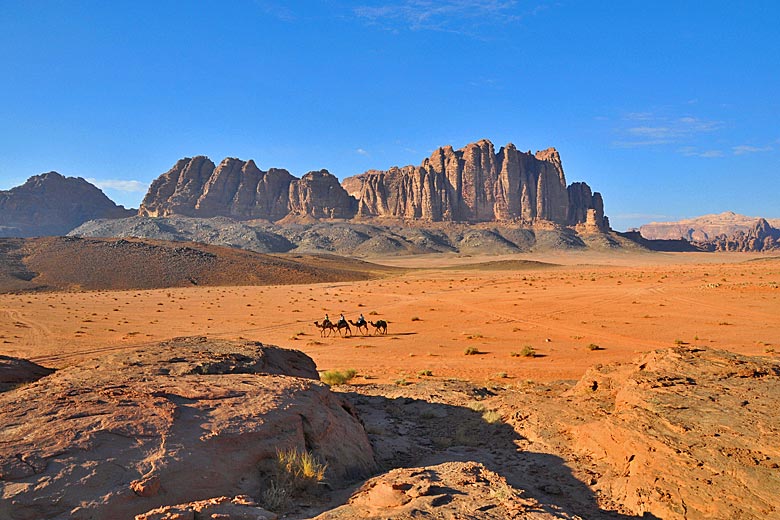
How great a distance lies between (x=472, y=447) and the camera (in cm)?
880

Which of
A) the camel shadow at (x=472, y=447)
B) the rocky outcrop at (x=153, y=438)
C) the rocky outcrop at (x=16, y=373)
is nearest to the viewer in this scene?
the rocky outcrop at (x=153, y=438)

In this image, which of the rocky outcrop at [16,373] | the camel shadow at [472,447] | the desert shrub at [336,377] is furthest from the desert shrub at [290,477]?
the desert shrub at [336,377]

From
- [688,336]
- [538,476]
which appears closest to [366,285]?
[688,336]

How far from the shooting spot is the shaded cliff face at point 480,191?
174 m

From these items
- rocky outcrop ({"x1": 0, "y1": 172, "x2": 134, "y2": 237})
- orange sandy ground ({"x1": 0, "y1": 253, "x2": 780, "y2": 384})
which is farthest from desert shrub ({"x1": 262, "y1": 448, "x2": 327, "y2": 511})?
rocky outcrop ({"x1": 0, "y1": 172, "x2": 134, "y2": 237})

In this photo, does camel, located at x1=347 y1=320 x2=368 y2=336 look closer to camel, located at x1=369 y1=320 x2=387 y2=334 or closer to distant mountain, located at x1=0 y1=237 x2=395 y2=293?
camel, located at x1=369 y1=320 x2=387 y2=334

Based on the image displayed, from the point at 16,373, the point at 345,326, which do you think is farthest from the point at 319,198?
the point at 16,373

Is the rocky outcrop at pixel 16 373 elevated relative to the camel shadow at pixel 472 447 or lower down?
elevated

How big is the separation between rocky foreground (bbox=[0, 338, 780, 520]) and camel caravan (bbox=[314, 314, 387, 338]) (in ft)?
50.9

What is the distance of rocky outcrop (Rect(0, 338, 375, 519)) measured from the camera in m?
4.52

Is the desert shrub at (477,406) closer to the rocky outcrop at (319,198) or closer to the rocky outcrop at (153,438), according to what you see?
the rocky outcrop at (153,438)

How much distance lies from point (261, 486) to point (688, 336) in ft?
75.8

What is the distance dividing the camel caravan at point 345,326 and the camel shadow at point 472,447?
13426 mm

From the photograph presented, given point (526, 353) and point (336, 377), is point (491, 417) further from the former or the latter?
point (526, 353)
